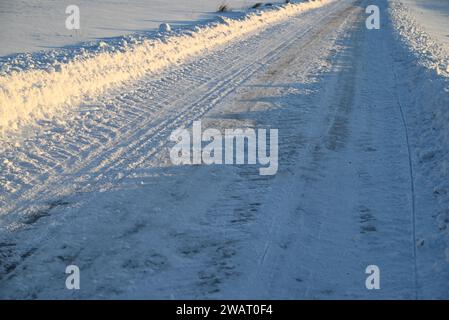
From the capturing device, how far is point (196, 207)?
4840 mm

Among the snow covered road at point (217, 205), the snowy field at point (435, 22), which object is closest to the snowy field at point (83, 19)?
the snow covered road at point (217, 205)

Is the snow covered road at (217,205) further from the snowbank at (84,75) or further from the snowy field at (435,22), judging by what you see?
the snowy field at (435,22)

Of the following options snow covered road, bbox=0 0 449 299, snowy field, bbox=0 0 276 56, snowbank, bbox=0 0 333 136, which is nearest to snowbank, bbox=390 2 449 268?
snow covered road, bbox=0 0 449 299

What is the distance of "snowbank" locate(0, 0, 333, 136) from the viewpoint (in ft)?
23.3

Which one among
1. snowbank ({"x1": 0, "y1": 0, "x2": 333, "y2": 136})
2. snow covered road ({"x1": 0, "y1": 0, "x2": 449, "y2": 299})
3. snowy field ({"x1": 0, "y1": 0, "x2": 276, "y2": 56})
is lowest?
snow covered road ({"x1": 0, "y1": 0, "x2": 449, "y2": 299})

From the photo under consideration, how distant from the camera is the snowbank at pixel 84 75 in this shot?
711cm

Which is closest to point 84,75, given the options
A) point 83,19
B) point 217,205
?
point 217,205

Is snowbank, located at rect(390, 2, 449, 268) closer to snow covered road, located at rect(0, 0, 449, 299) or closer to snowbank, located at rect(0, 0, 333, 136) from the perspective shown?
snow covered road, located at rect(0, 0, 449, 299)

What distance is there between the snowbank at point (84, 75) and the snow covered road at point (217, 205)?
15.5 inches

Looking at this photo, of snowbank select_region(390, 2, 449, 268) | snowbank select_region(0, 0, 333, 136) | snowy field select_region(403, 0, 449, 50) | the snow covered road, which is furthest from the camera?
snowy field select_region(403, 0, 449, 50)

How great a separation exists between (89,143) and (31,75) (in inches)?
98.1

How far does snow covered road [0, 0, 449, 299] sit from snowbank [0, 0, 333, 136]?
394 millimetres
